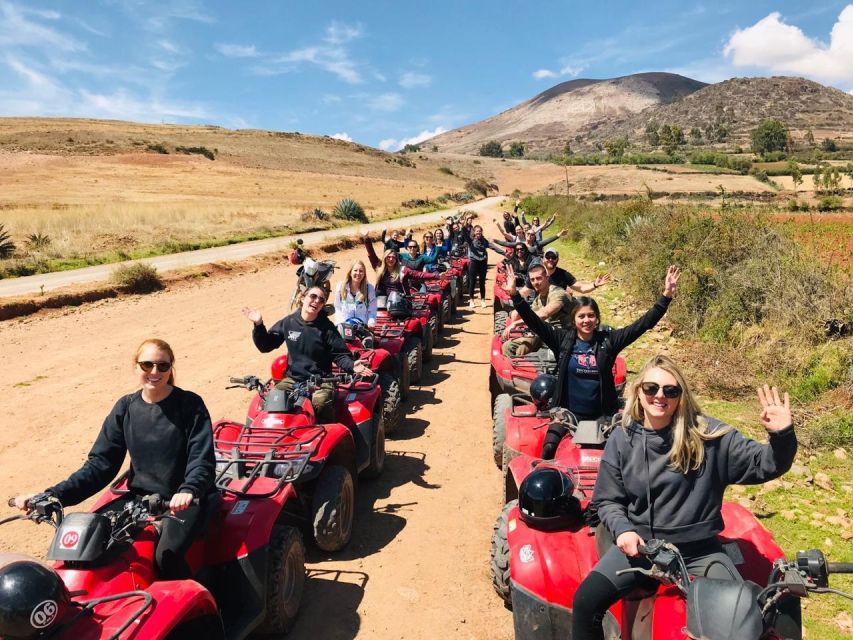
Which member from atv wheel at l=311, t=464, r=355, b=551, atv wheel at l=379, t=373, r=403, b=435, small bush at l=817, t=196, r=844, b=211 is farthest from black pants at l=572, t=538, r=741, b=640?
small bush at l=817, t=196, r=844, b=211

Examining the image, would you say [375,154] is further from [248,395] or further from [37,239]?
[248,395]

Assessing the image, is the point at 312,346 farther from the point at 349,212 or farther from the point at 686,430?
the point at 349,212

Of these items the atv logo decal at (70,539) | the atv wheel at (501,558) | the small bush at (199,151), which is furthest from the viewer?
the small bush at (199,151)

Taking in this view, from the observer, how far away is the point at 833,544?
4461 mm

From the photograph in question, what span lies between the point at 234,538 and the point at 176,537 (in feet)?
1.52

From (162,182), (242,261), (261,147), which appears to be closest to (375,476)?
(242,261)

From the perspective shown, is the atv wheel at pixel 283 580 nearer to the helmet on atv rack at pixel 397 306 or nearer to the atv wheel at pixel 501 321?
the helmet on atv rack at pixel 397 306

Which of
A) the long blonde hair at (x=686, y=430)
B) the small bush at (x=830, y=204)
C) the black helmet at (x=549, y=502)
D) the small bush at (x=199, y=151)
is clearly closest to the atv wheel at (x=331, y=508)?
the black helmet at (x=549, y=502)

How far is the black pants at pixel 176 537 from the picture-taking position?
307 centimetres

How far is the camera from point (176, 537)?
312cm

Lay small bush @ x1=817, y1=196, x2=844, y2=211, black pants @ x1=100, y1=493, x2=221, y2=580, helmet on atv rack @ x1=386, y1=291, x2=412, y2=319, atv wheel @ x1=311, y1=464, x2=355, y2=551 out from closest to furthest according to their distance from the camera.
Result: black pants @ x1=100, y1=493, x2=221, y2=580
atv wheel @ x1=311, y1=464, x2=355, y2=551
helmet on atv rack @ x1=386, y1=291, x2=412, y2=319
small bush @ x1=817, y1=196, x2=844, y2=211

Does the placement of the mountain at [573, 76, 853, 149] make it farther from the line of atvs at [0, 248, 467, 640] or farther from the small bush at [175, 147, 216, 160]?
the line of atvs at [0, 248, 467, 640]

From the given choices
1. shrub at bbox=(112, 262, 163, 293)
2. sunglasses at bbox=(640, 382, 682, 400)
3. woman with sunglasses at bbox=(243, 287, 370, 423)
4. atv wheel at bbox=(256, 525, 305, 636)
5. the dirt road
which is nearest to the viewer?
sunglasses at bbox=(640, 382, 682, 400)

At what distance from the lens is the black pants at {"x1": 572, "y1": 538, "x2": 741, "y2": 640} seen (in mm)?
2748
